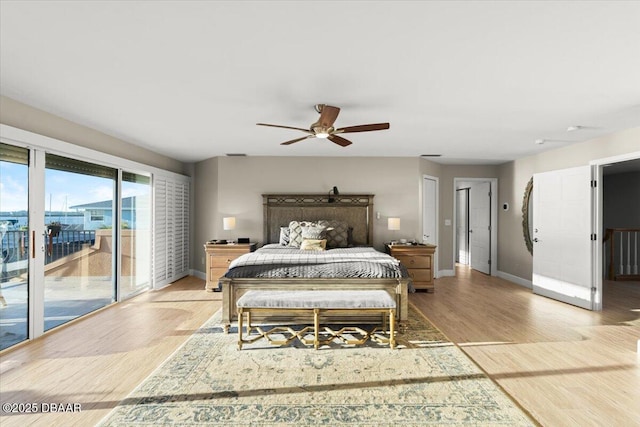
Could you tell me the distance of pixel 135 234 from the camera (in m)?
5.40

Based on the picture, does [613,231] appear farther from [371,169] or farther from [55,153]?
[55,153]

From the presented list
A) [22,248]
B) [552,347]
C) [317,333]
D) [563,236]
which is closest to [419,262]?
[563,236]

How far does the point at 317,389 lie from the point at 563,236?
4.68m

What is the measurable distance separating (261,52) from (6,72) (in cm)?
210

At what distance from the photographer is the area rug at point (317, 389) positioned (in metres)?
2.17

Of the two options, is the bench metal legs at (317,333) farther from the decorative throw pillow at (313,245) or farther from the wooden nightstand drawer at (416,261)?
the wooden nightstand drawer at (416,261)

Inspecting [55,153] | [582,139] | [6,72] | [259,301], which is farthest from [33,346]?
[582,139]

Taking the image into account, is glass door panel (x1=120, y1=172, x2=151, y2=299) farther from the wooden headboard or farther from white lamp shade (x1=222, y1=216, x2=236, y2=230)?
the wooden headboard

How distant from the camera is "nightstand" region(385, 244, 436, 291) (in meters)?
5.66

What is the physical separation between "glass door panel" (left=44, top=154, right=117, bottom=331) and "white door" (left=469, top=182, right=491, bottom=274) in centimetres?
721

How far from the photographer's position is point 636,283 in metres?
6.54

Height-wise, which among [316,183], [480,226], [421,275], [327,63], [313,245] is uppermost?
[327,63]

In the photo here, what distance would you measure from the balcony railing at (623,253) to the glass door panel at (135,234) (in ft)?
30.5

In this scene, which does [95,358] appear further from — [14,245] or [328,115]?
[328,115]
